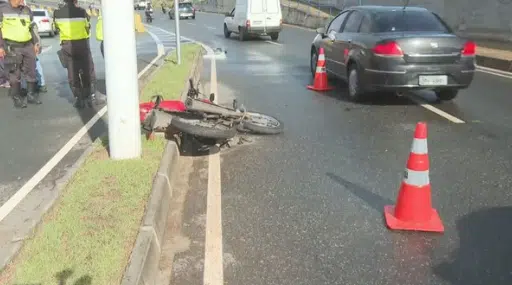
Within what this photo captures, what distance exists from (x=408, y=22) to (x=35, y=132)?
613cm

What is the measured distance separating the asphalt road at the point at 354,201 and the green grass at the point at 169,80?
1598 millimetres

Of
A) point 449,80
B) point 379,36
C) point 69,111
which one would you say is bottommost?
point 69,111

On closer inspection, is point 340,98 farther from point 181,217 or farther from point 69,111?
point 181,217

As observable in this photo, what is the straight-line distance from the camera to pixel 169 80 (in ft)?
35.2

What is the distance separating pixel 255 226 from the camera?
434 cm

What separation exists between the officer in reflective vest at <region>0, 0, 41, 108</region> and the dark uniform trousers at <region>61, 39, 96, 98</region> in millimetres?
625

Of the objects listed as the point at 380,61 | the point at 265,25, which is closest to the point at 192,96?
the point at 380,61

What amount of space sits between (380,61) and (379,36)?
480 mm

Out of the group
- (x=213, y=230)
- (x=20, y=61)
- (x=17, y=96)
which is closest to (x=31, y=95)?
(x=17, y=96)

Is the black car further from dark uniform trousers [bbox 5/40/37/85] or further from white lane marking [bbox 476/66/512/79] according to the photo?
dark uniform trousers [bbox 5/40/37/85]

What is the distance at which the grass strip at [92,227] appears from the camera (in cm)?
323

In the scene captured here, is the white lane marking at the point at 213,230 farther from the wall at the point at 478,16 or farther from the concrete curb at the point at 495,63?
the wall at the point at 478,16

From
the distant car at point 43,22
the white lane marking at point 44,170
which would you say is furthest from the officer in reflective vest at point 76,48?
the distant car at point 43,22

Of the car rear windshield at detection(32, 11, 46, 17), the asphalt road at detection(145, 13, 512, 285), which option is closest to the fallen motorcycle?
the asphalt road at detection(145, 13, 512, 285)
